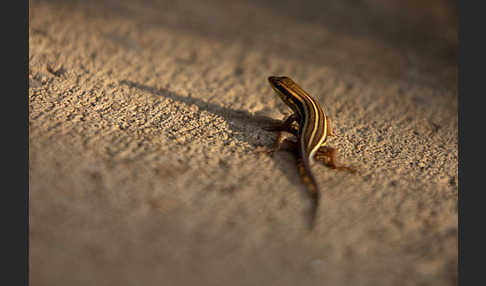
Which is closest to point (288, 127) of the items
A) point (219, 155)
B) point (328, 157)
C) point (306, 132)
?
point (306, 132)

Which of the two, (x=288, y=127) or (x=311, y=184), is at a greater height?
(x=288, y=127)

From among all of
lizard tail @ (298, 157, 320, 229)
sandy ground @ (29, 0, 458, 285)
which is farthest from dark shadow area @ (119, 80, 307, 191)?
lizard tail @ (298, 157, 320, 229)

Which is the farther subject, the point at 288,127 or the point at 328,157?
the point at 288,127

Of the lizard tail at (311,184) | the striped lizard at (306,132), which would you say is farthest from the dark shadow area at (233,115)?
the lizard tail at (311,184)

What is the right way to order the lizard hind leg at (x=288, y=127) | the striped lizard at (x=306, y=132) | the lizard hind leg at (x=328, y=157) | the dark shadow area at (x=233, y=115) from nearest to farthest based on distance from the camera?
the striped lizard at (x=306, y=132) → the lizard hind leg at (x=328, y=157) → the dark shadow area at (x=233, y=115) → the lizard hind leg at (x=288, y=127)

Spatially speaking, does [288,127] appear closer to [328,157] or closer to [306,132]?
[306,132]

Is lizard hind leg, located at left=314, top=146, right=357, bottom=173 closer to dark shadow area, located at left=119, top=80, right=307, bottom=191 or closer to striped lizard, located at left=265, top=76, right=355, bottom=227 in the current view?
striped lizard, located at left=265, top=76, right=355, bottom=227

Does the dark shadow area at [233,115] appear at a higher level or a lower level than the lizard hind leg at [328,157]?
higher

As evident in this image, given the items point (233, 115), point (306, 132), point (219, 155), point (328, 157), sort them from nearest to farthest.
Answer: point (219, 155) < point (328, 157) < point (306, 132) < point (233, 115)

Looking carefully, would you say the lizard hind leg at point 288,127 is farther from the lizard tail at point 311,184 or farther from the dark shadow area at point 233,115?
the lizard tail at point 311,184

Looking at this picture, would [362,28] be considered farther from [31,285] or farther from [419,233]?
[31,285]
